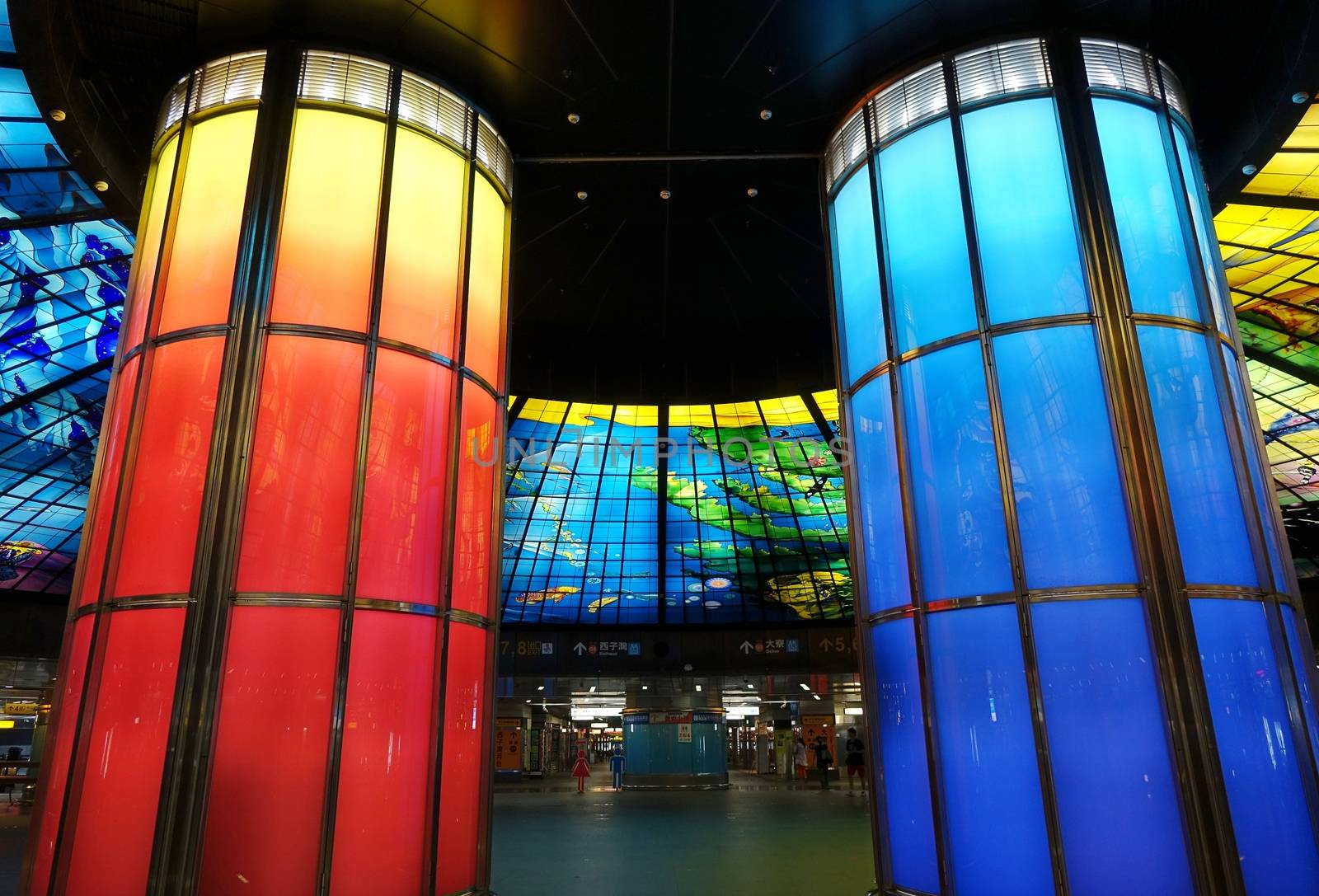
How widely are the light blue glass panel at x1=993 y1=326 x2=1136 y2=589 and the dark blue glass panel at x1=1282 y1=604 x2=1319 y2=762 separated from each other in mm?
1470

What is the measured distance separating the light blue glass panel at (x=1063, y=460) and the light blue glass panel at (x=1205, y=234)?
63.1 inches

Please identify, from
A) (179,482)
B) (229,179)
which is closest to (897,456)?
(179,482)

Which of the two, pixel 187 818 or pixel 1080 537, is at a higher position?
pixel 1080 537

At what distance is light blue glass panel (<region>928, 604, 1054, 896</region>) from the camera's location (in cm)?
657

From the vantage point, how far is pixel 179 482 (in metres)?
7.06

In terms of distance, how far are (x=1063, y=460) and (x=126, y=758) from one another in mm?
7758

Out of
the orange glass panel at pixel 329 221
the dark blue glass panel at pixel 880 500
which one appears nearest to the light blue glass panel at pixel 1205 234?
the dark blue glass panel at pixel 880 500

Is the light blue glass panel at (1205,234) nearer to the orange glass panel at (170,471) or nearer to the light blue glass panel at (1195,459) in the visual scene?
the light blue glass panel at (1195,459)

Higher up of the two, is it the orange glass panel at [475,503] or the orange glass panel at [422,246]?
the orange glass panel at [422,246]

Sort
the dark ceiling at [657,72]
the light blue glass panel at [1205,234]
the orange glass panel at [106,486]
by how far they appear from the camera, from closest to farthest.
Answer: the orange glass panel at [106,486] → the light blue glass panel at [1205,234] → the dark ceiling at [657,72]

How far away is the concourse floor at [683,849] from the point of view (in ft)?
28.6

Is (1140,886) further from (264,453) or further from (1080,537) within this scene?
(264,453)

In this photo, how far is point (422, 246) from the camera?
8.41 m

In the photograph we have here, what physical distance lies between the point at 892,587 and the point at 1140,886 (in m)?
2.94
